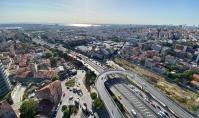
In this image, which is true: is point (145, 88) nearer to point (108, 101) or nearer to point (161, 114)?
point (161, 114)

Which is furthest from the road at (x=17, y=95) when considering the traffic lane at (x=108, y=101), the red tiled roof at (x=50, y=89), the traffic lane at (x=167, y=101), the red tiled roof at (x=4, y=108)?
the traffic lane at (x=167, y=101)

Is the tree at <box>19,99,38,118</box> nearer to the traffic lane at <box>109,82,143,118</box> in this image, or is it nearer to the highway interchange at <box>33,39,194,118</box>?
the highway interchange at <box>33,39,194,118</box>

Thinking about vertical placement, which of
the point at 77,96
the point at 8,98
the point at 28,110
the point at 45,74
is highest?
the point at 28,110

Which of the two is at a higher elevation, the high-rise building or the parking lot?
the high-rise building

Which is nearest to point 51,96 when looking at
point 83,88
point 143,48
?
point 83,88

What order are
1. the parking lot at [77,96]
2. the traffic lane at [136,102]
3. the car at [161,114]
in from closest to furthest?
the car at [161,114], the traffic lane at [136,102], the parking lot at [77,96]

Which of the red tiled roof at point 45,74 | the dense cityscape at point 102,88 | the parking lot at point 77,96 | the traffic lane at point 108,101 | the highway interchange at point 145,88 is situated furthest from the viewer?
the red tiled roof at point 45,74

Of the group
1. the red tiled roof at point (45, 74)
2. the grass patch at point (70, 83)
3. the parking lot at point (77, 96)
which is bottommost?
the parking lot at point (77, 96)

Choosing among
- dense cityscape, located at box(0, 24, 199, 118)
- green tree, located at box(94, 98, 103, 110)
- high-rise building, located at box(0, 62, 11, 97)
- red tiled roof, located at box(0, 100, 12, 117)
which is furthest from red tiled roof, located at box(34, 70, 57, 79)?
green tree, located at box(94, 98, 103, 110)

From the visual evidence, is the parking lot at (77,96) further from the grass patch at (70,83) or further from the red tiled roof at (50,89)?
the red tiled roof at (50,89)

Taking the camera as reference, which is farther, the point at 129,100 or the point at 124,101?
the point at 129,100

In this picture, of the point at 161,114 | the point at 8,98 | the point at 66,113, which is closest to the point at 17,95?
the point at 8,98
